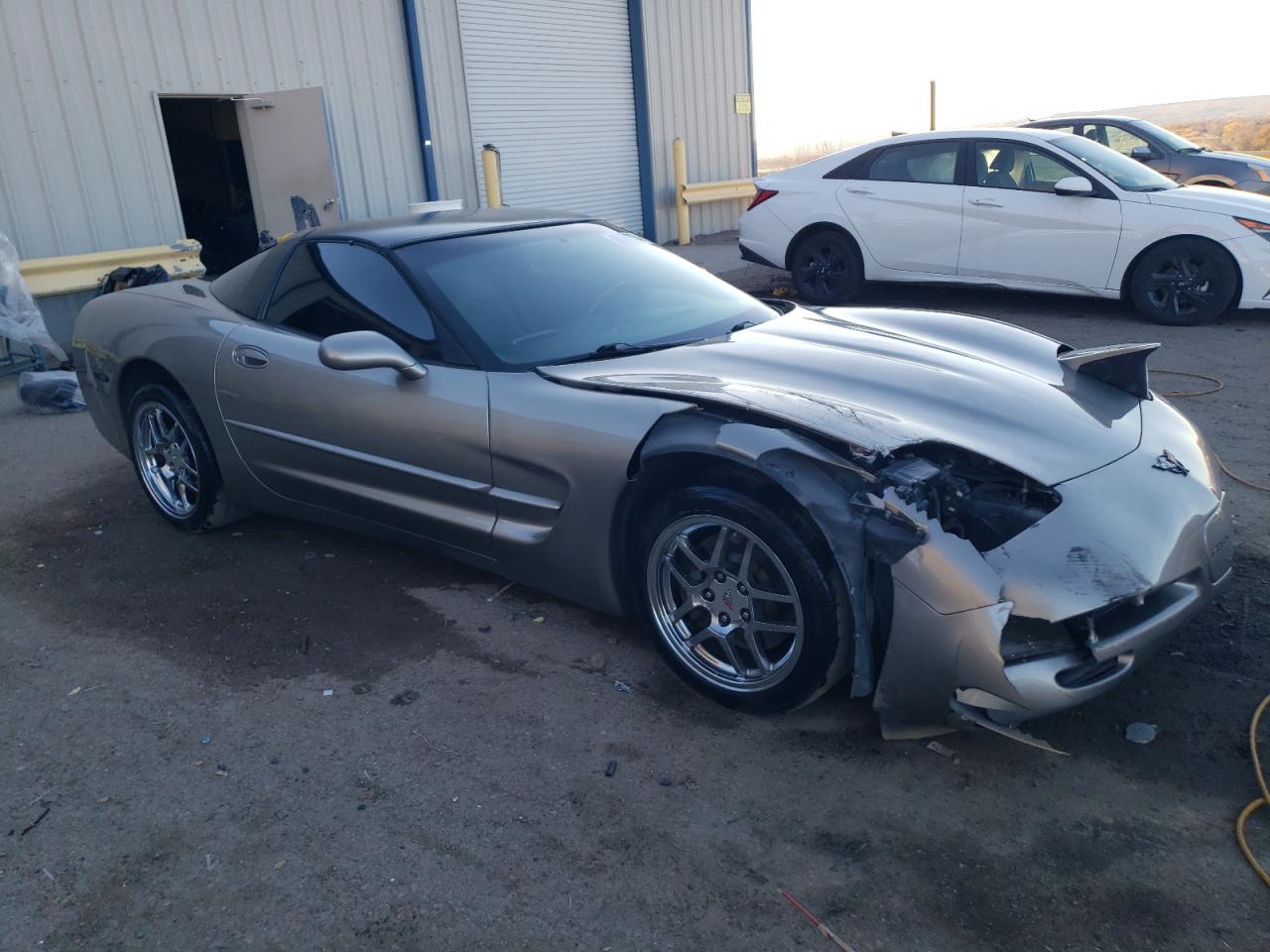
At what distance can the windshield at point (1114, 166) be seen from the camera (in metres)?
8.29

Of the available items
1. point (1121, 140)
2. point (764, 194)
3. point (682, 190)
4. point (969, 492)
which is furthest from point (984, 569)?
point (682, 190)

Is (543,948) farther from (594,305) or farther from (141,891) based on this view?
(594,305)

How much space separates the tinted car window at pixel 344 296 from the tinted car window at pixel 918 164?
20.6 ft

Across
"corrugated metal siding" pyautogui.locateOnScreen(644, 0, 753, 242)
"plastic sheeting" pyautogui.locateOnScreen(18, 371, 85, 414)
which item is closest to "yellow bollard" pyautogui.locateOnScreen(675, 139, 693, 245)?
"corrugated metal siding" pyautogui.locateOnScreen(644, 0, 753, 242)

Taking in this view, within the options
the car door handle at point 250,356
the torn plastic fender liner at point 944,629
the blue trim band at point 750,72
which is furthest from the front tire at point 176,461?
the blue trim band at point 750,72

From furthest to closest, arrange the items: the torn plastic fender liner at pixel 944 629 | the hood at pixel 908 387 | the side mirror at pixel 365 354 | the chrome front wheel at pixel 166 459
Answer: the chrome front wheel at pixel 166 459 → the side mirror at pixel 365 354 → the hood at pixel 908 387 → the torn plastic fender liner at pixel 944 629

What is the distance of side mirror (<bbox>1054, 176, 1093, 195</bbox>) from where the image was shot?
8.21 metres

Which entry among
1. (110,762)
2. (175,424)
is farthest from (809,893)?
(175,424)

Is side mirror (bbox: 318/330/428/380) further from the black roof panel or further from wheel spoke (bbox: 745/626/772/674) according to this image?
wheel spoke (bbox: 745/626/772/674)

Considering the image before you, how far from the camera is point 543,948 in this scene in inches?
90.7

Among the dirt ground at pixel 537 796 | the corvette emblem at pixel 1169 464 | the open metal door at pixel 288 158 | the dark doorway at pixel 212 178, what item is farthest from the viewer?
the dark doorway at pixel 212 178

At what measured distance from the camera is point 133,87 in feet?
31.2

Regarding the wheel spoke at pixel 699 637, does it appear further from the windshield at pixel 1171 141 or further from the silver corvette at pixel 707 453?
the windshield at pixel 1171 141

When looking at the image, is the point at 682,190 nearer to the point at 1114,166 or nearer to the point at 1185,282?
the point at 1114,166
